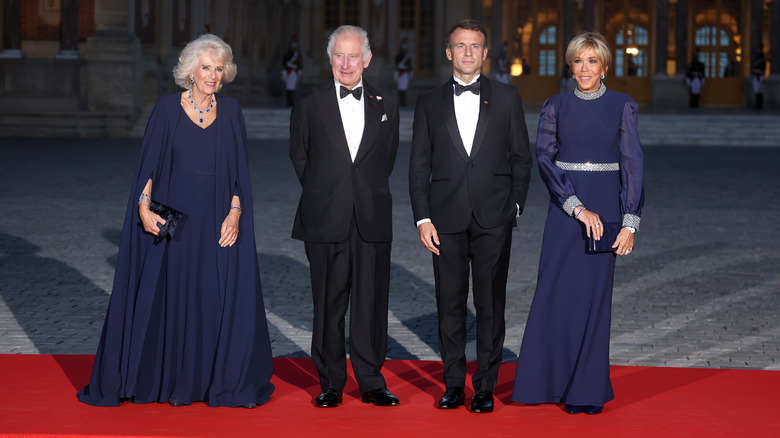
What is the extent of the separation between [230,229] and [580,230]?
1446 millimetres

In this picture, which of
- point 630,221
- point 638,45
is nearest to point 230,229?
point 630,221

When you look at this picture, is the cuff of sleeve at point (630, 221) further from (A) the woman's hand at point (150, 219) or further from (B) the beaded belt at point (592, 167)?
(A) the woman's hand at point (150, 219)

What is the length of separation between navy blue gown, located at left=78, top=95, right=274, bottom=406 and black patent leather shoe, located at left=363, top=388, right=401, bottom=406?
0.45 m

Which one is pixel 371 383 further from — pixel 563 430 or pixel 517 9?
pixel 517 9

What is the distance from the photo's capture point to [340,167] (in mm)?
4988

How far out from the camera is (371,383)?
504cm

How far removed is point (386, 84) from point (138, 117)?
11.0m

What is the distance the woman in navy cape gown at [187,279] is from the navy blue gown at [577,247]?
1191 millimetres

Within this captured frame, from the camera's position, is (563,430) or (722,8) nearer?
(563,430)

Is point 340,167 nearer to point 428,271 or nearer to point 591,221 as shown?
point 591,221

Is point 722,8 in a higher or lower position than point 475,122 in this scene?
higher

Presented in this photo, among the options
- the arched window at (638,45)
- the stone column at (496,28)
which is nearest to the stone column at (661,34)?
the arched window at (638,45)

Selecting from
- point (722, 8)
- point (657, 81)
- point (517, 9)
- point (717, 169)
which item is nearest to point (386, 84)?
point (517, 9)

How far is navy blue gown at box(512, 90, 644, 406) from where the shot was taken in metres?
4.84
